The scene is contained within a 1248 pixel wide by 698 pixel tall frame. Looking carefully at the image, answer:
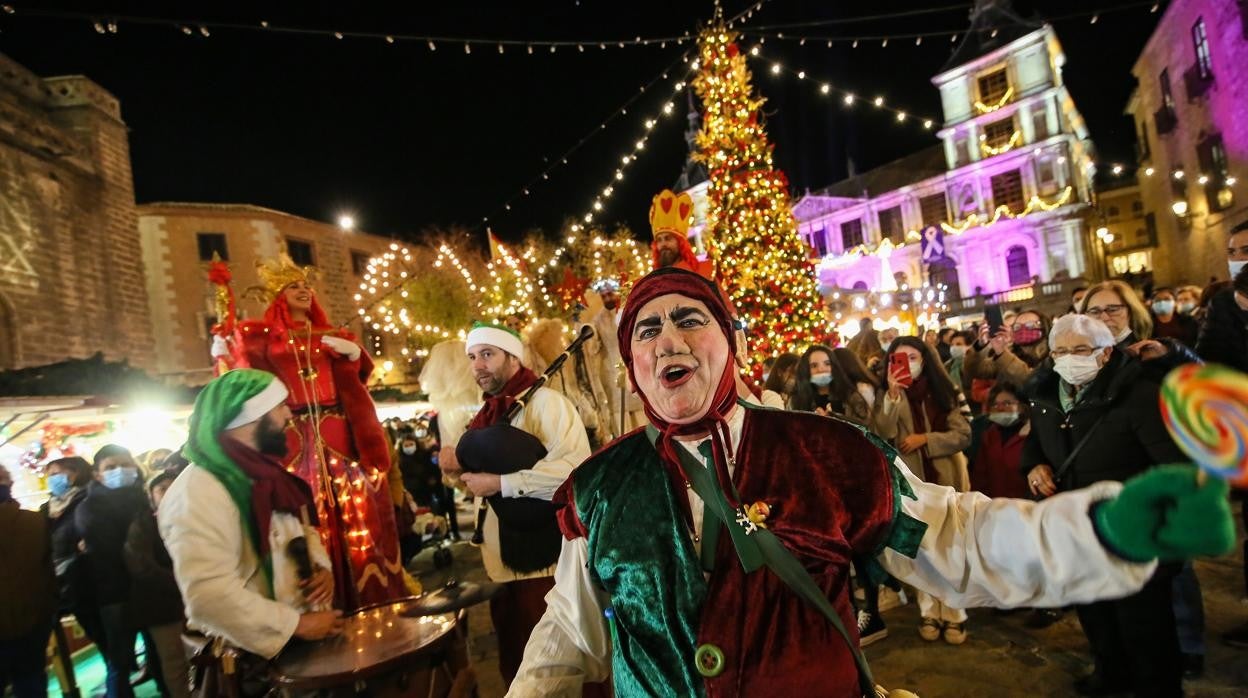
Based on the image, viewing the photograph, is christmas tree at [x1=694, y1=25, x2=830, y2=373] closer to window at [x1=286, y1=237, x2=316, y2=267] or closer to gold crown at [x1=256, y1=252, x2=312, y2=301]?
gold crown at [x1=256, y1=252, x2=312, y2=301]

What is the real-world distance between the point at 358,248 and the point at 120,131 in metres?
14.0

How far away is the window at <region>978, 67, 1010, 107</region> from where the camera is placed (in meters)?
37.8

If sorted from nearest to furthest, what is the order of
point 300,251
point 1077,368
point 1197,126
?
point 1077,368 < point 1197,126 < point 300,251

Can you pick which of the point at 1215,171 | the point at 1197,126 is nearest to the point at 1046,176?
the point at 1197,126

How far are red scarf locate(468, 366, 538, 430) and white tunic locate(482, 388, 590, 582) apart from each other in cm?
11

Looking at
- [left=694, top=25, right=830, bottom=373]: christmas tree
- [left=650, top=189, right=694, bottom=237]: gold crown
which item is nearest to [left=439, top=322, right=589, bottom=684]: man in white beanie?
[left=650, top=189, right=694, bottom=237]: gold crown

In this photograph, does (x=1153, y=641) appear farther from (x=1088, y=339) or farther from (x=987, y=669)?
(x=1088, y=339)

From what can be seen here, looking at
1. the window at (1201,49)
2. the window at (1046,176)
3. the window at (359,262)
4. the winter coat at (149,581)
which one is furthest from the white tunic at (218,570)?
the window at (1046,176)

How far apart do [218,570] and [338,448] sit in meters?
1.97

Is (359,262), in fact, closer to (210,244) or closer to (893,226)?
(210,244)

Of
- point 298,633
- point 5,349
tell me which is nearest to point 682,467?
point 298,633

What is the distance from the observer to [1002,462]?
4.85 m

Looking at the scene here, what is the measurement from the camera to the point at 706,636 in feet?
4.83

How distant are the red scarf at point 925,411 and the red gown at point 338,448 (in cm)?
411
